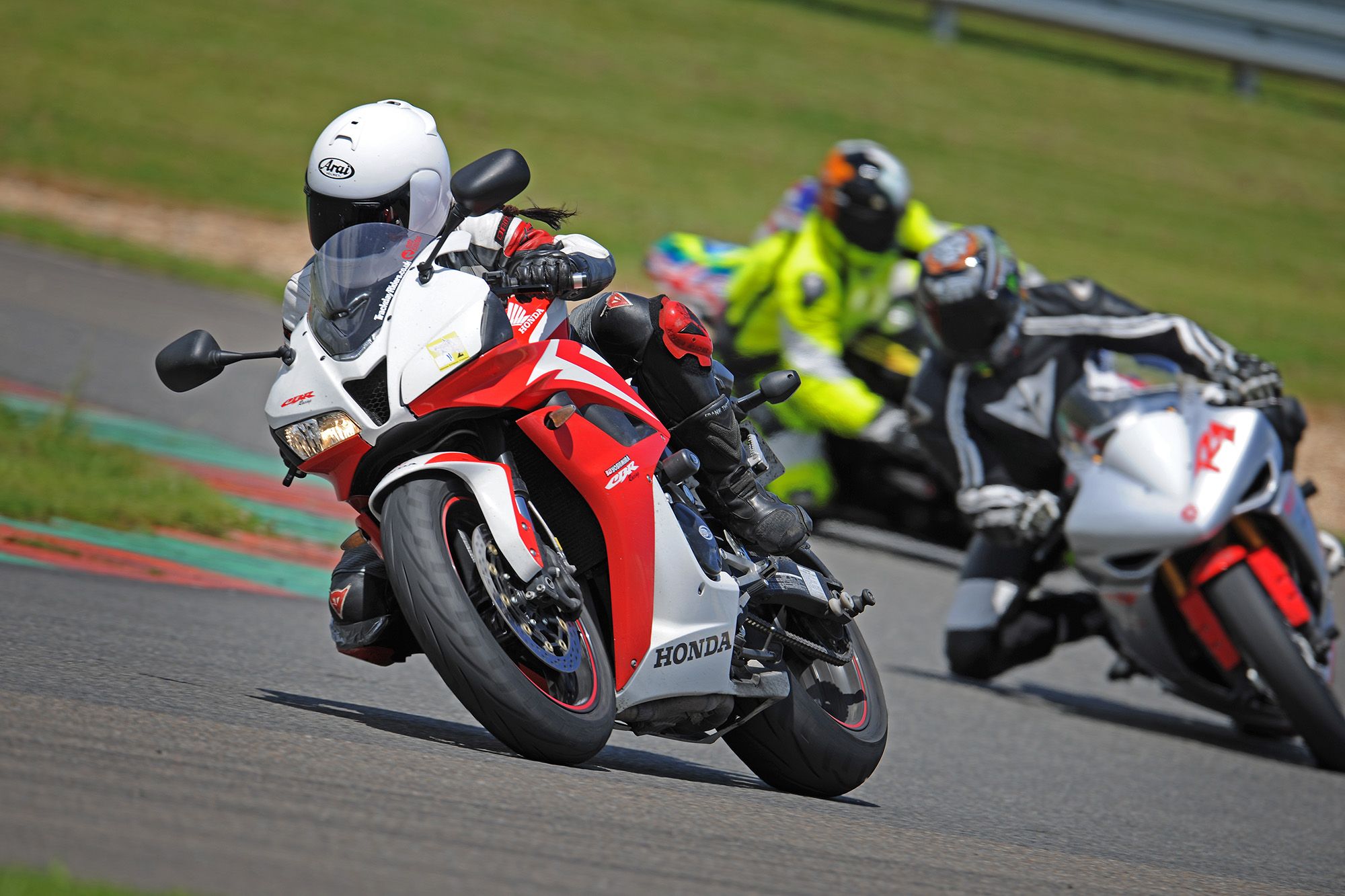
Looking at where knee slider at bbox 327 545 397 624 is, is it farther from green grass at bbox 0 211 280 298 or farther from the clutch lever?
green grass at bbox 0 211 280 298

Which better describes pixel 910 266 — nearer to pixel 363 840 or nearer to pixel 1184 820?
pixel 1184 820

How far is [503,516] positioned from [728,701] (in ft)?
2.85

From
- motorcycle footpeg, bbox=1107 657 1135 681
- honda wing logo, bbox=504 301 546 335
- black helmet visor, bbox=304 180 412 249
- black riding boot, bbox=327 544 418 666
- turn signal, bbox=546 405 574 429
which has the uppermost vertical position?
black helmet visor, bbox=304 180 412 249

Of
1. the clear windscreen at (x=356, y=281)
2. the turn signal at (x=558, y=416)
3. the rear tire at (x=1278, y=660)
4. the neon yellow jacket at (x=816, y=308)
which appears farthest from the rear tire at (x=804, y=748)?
the neon yellow jacket at (x=816, y=308)

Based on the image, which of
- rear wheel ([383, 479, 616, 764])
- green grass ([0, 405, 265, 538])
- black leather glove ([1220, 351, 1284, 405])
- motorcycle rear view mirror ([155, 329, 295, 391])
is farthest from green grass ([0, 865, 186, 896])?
black leather glove ([1220, 351, 1284, 405])

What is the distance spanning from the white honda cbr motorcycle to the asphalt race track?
0.99 ft

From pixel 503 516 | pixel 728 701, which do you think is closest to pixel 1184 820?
pixel 728 701

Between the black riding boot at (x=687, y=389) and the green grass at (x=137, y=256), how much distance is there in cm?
1112

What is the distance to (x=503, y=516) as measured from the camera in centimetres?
373

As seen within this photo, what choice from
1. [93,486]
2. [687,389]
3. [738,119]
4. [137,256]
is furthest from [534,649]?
[738,119]

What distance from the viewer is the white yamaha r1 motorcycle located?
3.69 meters

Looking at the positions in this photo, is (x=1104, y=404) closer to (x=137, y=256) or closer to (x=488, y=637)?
(x=488, y=637)

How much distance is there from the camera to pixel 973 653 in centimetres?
721

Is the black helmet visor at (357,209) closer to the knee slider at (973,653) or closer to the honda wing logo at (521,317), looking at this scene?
the honda wing logo at (521,317)
